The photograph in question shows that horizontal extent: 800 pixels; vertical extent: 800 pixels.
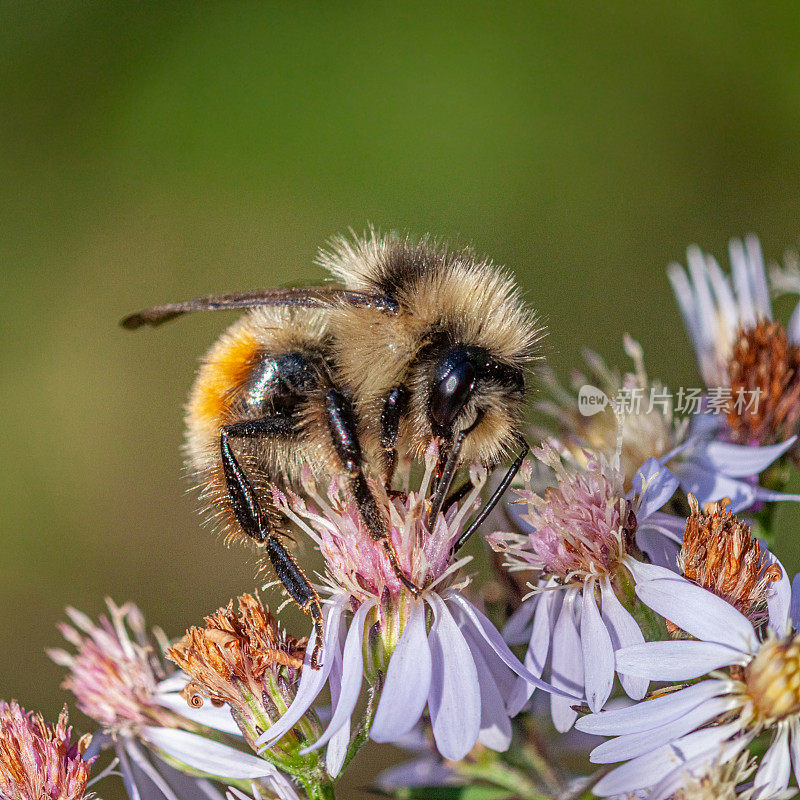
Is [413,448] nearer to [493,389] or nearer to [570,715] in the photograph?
[493,389]

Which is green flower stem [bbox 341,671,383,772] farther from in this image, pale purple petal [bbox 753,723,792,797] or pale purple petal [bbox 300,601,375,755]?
pale purple petal [bbox 753,723,792,797]

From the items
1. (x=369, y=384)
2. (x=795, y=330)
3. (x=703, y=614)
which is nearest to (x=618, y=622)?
(x=703, y=614)

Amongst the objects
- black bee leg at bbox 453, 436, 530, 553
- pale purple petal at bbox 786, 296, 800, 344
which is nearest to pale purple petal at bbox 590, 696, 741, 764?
black bee leg at bbox 453, 436, 530, 553

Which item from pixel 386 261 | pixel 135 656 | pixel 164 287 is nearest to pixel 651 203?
pixel 164 287

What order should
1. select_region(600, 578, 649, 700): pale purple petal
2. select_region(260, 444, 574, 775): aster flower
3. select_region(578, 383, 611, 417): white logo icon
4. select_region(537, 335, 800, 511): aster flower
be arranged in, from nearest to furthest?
select_region(260, 444, 574, 775): aster flower, select_region(600, 578, 649, 700): pale purple petal, select_region(537, 335, 800, 511): aster flower, select_region(578, 383, 611, 417): white logo icon

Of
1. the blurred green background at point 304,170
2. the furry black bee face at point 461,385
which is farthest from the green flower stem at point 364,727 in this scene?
the blurred green background at point 304,170

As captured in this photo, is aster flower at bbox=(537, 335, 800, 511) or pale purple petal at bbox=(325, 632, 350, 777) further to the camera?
aster flower at bbox=(537, 335, 800, 511)

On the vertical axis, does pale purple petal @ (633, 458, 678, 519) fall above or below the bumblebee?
below
